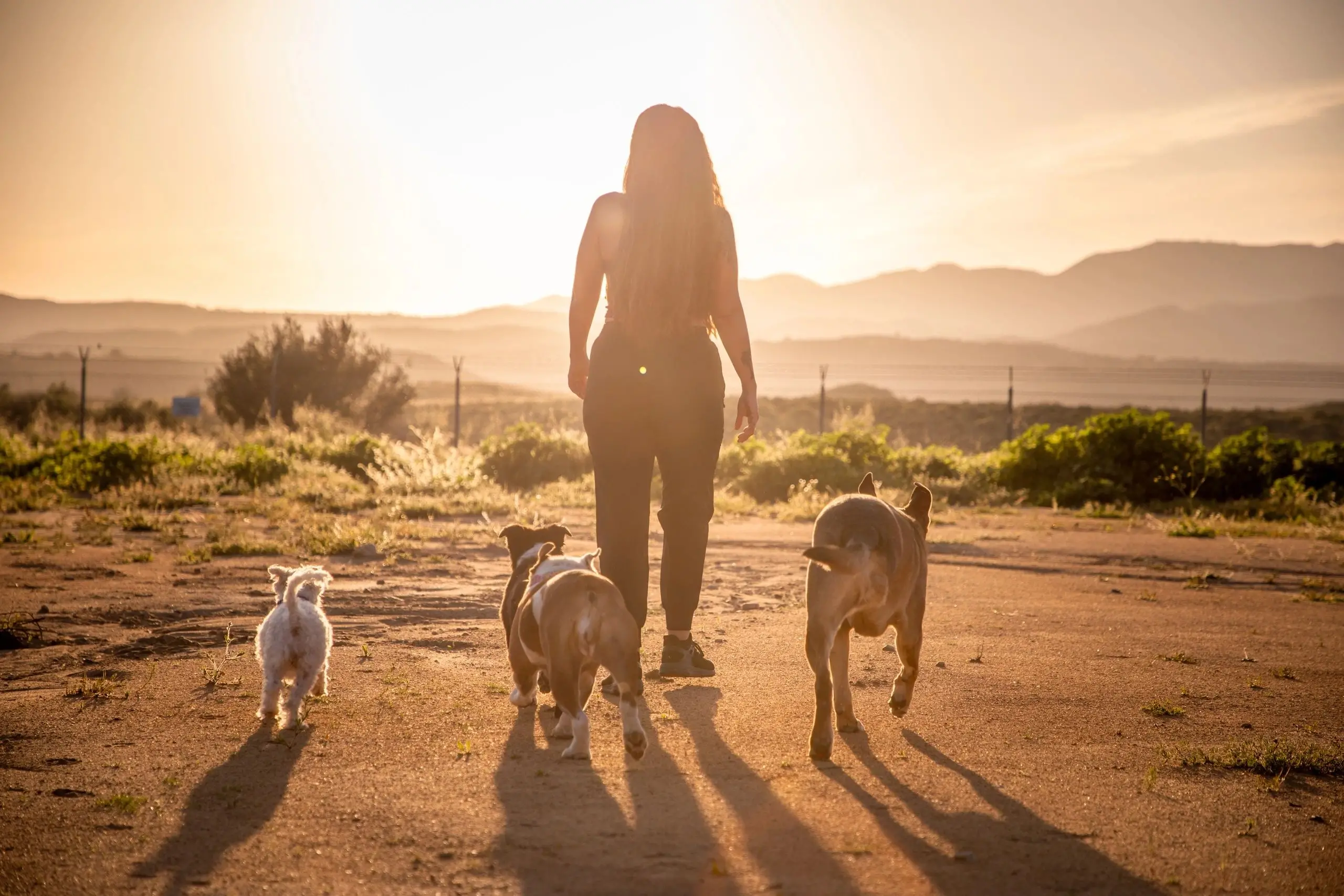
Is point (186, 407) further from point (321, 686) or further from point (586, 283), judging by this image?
point (586, 283)

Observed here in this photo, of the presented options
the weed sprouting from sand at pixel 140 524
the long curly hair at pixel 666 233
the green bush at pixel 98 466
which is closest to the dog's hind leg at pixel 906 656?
the long curly hair at pixel 666 233

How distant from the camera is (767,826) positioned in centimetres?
334

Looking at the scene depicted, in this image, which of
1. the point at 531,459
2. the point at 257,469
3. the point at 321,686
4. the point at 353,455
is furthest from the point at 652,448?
the point at 353,455

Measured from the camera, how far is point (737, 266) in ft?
17.0

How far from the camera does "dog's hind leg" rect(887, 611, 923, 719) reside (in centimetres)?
423

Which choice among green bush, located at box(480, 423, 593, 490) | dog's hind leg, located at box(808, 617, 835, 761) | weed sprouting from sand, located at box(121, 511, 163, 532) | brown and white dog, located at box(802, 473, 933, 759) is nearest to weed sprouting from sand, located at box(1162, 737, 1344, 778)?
brown and white dog, located at box(802, 473, 933, 759)

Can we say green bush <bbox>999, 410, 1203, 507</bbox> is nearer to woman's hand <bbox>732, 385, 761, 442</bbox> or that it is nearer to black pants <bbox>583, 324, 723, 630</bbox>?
woman's hand <bbox>732, 385, 761, 442</bbox>

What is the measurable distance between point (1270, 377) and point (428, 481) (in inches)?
5076

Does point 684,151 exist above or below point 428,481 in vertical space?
above

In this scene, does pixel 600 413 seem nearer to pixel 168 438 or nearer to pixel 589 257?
pixel 589 257

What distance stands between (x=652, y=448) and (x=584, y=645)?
1.40 metres

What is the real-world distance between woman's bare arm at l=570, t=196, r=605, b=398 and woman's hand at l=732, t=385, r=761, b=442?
0.77 meters

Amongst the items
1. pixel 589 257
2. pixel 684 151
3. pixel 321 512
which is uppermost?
pixel 684 151

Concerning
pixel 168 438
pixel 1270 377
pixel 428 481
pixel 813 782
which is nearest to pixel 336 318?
pixel 168 438
